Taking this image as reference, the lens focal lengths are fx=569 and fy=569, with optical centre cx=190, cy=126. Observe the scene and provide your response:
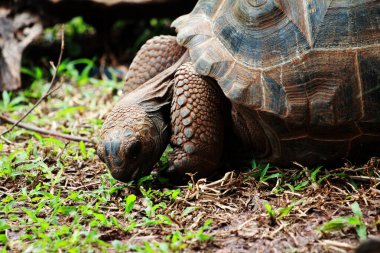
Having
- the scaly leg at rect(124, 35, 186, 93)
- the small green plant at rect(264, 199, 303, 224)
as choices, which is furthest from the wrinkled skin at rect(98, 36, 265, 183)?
the small green plant at rect(264, 199, 303, 224)

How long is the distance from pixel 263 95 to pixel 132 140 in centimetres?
92

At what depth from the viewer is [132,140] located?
3.79 m

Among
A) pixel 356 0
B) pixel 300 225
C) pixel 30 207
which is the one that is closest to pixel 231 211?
pixel 300 225

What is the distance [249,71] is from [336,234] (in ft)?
4.11

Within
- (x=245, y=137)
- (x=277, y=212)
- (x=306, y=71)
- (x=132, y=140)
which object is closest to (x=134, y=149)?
(x=132, y=140)

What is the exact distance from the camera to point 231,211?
356 centimetres

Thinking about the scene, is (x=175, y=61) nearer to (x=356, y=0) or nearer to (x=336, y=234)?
(x=356, y=0)

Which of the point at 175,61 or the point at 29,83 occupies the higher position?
the point at 175,61

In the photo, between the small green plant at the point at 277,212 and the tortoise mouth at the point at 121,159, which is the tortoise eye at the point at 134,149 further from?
the small green plant at the point at 277,212

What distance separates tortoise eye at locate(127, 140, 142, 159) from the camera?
3.77 meters

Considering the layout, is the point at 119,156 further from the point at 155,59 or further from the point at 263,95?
the point at 155,59

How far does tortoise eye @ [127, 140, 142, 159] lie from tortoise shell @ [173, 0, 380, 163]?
672 millimetres

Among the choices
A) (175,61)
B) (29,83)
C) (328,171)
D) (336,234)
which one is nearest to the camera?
(336,234)

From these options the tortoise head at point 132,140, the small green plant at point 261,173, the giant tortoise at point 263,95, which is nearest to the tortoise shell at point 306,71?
the giant tortoise at point 263,95
